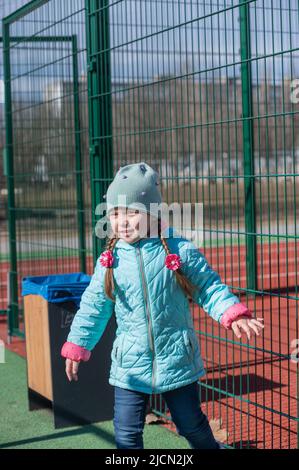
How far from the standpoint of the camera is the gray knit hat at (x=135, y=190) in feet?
12.5

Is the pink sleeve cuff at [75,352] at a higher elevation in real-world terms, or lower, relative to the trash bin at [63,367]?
higher

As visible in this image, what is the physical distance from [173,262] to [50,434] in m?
2.01

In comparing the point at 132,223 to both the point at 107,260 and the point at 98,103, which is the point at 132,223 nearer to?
the point at 107,260

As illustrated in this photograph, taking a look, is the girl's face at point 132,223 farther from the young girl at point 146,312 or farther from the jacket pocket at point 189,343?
the jacket pocket at point 189,343

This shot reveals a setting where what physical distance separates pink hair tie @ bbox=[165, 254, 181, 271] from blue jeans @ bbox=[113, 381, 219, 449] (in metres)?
0.58

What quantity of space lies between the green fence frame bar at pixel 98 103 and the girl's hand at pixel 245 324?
2.37 m

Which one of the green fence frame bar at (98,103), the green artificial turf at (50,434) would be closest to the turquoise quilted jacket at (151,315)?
the green artificial turf at (50,434)

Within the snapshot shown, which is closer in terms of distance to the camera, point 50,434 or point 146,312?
point 146,312

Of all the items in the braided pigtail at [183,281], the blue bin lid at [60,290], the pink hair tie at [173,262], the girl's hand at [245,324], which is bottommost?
the blue bin lid at [60,290]

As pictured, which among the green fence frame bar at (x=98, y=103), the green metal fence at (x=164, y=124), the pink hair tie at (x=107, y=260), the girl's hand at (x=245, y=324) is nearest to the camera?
the girl's hand at (x=245, y=324)

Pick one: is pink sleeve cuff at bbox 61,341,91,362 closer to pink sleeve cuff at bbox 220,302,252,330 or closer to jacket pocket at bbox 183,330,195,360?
jacket pocket at bbox 183,330,195,360

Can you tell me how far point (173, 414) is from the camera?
12.6 feet

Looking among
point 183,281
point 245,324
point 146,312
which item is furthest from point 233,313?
point 146,312

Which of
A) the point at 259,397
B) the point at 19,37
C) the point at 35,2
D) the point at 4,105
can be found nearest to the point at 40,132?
the point at 4,105
